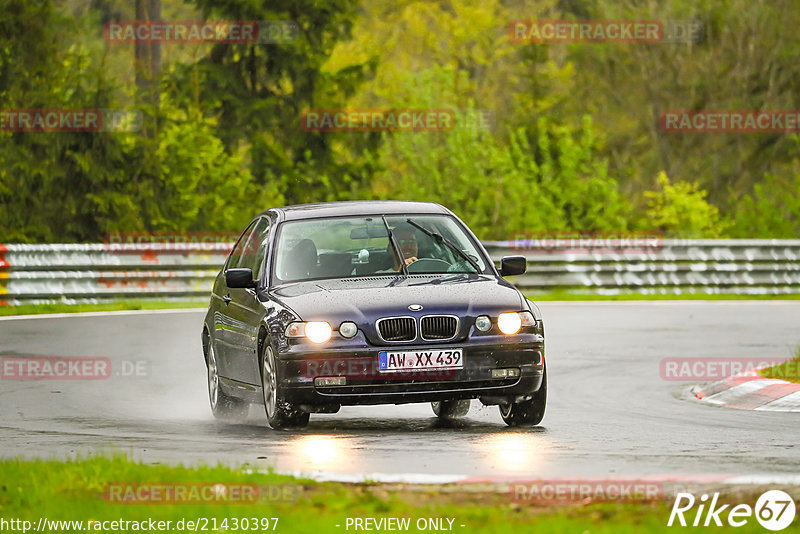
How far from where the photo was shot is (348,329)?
11.2 meters

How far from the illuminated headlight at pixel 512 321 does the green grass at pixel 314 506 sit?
9.49ft

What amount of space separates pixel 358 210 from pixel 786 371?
4.46 m

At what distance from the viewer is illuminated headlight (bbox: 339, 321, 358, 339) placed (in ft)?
36.9

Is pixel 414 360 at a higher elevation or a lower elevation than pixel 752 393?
higher

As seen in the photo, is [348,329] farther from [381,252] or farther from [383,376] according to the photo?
[381,252]

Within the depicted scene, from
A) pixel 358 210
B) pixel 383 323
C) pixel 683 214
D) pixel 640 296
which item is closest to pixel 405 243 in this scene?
pixel 358 210

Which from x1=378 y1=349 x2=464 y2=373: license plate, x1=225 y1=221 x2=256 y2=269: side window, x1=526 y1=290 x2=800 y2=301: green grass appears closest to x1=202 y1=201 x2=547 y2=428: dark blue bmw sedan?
x1=378 y1=349 x2=464 y2=373: license plate

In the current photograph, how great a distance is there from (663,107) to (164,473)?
4539cm

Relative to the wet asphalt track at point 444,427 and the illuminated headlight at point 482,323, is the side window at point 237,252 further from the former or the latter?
the illuminated headlight at point 482,323

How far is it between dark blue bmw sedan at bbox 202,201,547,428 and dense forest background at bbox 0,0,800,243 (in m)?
19.6

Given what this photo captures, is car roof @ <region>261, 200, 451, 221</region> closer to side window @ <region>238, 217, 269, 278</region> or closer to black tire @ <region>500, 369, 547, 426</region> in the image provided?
side window @ <region>238, 217, 269, 278</region>

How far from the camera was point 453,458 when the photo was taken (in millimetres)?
9820

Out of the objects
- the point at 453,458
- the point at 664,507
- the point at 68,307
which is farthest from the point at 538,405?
the point at 68,307

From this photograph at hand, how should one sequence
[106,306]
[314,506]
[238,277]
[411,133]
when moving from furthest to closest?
[411,133]
[106,306]
[238,277]
[314,506]
